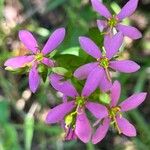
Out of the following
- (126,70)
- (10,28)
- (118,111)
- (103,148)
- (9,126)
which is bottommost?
(103,148)

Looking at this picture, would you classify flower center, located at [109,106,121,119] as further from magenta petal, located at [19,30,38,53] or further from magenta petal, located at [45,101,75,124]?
magenta petal, located at [19,30,38,53]

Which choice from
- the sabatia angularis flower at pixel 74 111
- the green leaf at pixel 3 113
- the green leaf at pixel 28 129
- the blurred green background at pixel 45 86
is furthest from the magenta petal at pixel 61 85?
the green leaf at pixel 3 113

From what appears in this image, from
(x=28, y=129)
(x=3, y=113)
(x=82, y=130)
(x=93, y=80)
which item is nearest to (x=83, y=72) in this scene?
(x=93, y=80)

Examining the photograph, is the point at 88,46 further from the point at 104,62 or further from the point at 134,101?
the point at 134,101

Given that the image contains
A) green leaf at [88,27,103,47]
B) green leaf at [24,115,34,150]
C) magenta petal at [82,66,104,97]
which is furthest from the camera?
green leaf at [24,115,34,150]

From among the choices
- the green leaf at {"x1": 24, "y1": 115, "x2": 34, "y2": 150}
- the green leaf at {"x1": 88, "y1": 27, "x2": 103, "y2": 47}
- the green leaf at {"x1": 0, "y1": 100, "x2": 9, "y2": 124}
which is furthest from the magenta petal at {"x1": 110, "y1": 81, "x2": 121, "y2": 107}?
the green leaf at {"x1": 0, "y1": 100, "x2": 9, "y2": 124}

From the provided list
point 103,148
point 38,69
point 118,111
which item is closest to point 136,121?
point 103,148

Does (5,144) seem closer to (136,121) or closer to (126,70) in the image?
(136,121)
